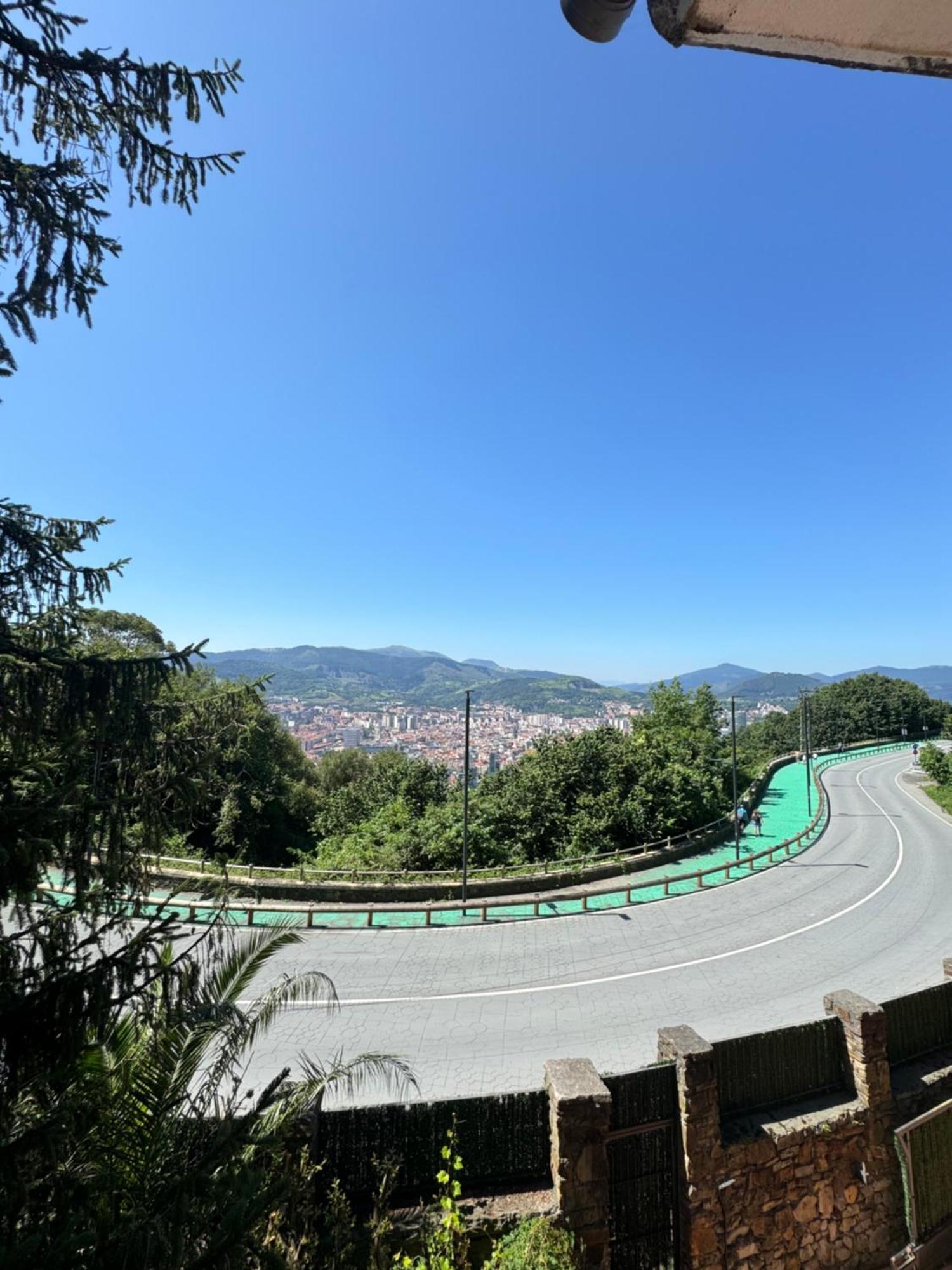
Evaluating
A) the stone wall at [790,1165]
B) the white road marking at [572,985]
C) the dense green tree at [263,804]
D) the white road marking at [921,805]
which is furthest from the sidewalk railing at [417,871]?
the white road marking at [921,805]

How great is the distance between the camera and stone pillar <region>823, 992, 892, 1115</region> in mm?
6965

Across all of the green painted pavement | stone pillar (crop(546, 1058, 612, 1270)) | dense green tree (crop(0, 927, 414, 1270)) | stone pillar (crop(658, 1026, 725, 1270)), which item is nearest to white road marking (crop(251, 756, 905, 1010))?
the green painted pavement

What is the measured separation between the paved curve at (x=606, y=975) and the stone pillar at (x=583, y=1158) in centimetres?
213

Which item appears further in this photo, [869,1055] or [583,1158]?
[869,1055]

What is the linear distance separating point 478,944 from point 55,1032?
1104 cm

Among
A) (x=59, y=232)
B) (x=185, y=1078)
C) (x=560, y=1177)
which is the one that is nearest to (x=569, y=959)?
(x=560, y=1177)

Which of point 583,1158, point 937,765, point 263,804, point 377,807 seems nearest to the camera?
point 583,1158

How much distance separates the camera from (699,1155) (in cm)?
623

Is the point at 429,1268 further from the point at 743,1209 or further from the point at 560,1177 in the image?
the point at 743,1209

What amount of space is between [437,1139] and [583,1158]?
1.42m

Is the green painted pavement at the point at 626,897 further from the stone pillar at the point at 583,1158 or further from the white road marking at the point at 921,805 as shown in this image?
the white road marking at the point at 921,805

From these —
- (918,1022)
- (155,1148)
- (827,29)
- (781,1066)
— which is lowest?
(781,1066)

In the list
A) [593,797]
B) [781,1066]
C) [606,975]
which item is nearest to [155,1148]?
[781,1066]

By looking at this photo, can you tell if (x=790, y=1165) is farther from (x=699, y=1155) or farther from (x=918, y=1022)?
(x=918, y=1022)
